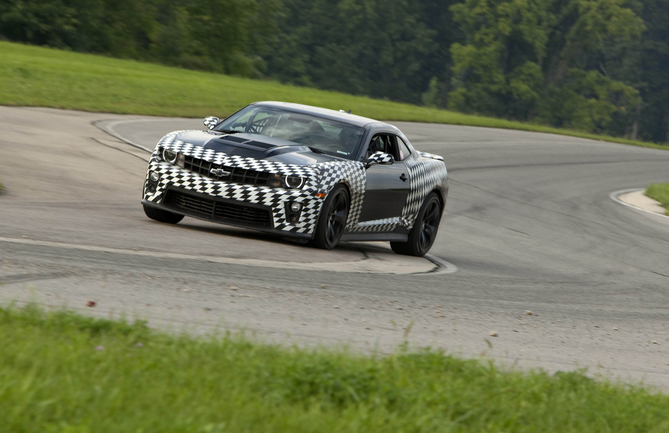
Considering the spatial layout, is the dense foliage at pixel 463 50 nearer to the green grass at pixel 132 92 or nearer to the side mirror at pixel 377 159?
the green grass at pixel 132 92

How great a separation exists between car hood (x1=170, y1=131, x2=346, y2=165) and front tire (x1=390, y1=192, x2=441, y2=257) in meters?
2.12

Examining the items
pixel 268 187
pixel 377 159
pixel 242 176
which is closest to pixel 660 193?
pixel 377 159

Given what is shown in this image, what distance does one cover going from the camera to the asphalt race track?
6355 millimetres

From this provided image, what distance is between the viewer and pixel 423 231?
12219 millimetres

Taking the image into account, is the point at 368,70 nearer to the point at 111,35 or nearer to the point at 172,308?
the point at 111,35

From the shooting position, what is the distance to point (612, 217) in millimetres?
20656

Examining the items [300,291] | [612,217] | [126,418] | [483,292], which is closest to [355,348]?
[300,291]

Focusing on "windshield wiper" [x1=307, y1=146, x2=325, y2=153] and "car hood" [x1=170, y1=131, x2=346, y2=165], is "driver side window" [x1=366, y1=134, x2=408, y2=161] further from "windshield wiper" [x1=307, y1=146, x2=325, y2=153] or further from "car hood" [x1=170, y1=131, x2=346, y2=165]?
"car hood" [x1=170, y1=131, x2=346, y2=165]

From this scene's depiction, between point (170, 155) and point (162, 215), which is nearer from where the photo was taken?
point (170, 155)

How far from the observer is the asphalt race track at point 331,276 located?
6355 millimetres

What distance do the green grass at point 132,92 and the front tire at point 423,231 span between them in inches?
→ 504

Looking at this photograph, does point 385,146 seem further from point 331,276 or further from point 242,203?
point 331,276

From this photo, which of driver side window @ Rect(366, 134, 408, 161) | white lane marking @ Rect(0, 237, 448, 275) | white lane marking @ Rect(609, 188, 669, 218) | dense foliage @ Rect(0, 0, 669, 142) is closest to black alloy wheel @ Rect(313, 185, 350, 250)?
white lane marking @ Rect(0, 237, 448, 275)

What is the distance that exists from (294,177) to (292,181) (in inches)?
1.7
